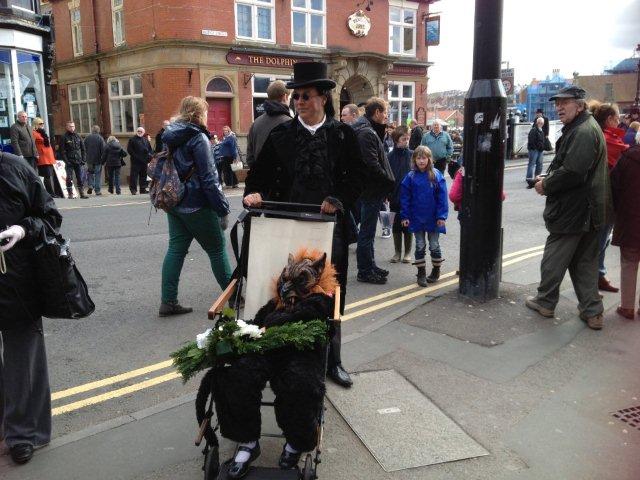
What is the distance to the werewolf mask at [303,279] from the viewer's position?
11.0ft

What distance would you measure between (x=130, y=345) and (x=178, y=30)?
59.4ft

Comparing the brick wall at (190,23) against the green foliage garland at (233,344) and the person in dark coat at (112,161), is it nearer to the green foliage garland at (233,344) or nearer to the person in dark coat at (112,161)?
the person in dark coat at (112,161)

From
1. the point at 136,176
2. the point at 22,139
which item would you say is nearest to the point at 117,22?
the point at 136,176

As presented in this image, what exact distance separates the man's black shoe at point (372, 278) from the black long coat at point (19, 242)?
14.1 ft

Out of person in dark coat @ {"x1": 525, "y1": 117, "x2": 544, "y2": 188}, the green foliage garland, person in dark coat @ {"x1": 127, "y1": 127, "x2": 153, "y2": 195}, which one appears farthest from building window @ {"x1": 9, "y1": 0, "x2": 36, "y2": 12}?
the green foliage garland

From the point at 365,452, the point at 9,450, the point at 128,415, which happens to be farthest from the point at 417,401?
the point at 9,450

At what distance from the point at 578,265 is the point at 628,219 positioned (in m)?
0.69

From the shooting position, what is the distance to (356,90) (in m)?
27.0

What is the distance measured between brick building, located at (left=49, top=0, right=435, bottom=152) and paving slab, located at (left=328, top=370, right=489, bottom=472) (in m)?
18.9

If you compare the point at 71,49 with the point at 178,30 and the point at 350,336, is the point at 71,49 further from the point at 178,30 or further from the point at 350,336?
the point at 350,336

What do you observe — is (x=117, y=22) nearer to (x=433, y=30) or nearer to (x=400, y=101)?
(x=400, y=101)

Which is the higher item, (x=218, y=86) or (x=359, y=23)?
(x=359, y=23)

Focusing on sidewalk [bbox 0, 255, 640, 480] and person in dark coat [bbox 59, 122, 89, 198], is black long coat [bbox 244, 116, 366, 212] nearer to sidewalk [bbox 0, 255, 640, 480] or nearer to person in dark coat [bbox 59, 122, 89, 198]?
sidewalk [bbox 0, 255, 640, 480]

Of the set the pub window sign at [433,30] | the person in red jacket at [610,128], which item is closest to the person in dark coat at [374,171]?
the person in red jacket at [610,128]
